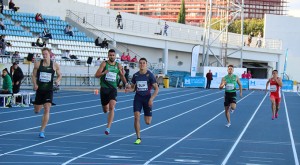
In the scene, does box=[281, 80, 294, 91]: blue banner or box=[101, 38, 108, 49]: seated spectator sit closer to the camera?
box=[101, 38, 108, 49]: seated spectator

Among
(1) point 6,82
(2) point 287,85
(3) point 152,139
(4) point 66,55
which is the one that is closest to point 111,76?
(3) point 152,139

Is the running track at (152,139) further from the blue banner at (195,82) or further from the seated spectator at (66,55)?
the blue banner at (195,82)

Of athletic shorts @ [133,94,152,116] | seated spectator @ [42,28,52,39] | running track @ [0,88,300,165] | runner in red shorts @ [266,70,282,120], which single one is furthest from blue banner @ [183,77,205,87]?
athletic shorts @ [133,94,152,116]

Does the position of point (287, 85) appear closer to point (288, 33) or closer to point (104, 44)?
point (104, 44)

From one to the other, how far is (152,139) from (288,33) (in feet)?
217

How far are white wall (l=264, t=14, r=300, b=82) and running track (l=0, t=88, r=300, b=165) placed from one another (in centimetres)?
5510

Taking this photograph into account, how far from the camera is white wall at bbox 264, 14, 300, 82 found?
7800 centimetres

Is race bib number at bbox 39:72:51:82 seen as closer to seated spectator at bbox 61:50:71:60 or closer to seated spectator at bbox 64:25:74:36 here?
seated spectator at bbox 61:50:71:60

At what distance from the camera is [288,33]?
78562mm

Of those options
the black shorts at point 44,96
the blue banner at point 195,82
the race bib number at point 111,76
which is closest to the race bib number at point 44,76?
the black shorts at point 44,96

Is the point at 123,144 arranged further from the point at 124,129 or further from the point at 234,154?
the point at 124,129

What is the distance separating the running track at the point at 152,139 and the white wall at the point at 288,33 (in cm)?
5510

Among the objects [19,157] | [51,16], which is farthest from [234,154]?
[51,16]

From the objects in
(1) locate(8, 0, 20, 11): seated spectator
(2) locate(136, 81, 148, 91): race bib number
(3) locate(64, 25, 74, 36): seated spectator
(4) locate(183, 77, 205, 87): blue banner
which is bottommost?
(4) locate(183, 77, 205, 87): blue banner
